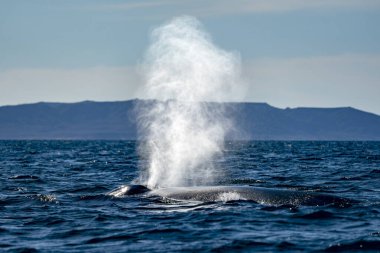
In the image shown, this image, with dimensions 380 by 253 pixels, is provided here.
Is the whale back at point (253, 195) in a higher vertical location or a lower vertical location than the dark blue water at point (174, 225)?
higher

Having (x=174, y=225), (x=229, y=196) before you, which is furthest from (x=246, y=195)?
(x=174, y=225)

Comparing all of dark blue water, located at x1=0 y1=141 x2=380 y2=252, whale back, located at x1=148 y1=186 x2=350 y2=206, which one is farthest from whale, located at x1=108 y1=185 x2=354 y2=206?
dark blue water, located at x1=0 y1=141 x2=380 y2=252

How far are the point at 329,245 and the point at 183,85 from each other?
20210 millimetres

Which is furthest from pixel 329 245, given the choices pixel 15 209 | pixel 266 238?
pixel 15 209

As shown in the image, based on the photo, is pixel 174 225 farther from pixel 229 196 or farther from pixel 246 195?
pixel 246 195

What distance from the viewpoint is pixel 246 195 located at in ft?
73.2

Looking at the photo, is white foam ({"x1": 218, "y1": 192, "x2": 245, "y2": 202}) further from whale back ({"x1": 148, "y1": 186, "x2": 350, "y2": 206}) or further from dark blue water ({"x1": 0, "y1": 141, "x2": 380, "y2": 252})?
dark blue water ({"x1": 0, "y1": 141, "x2": 380, "y2": 252})

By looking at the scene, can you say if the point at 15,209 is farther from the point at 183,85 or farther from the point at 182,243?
the point at 183,85

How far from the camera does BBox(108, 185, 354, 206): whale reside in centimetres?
2119

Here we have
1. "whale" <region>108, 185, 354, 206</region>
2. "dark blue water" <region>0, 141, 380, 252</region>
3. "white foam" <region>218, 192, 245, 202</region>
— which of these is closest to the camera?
"dark blue water" <region>0, 141, 380, 252</region>

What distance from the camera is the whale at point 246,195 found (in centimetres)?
2119

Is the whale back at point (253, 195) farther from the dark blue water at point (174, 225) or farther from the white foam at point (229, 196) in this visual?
the dark blue water at point (174, 225)

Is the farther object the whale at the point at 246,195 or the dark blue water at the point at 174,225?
the whale at the point at 246,195

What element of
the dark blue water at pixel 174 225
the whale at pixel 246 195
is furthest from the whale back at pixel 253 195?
the dark blue water at pixel 174 225
